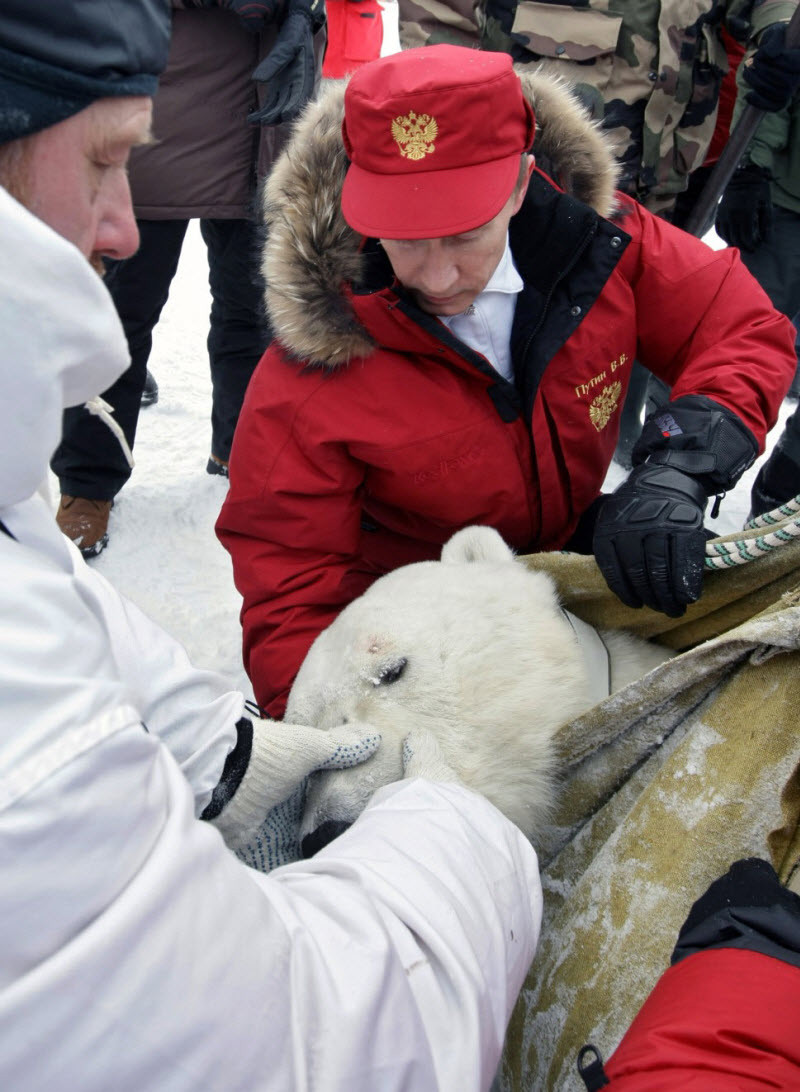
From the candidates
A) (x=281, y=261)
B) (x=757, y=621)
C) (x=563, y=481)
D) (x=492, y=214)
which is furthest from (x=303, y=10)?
(x=757, y=621)

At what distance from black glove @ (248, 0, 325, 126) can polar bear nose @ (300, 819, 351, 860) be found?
191 centimetres

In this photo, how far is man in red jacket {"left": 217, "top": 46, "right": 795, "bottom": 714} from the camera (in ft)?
4.27

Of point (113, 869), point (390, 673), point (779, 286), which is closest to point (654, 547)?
point (390, 673)

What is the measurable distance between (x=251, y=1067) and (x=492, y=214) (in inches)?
46.1

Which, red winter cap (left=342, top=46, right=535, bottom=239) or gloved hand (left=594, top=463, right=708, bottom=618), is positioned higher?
red winter cap (left=342, top=46, right=535, bottom=239)

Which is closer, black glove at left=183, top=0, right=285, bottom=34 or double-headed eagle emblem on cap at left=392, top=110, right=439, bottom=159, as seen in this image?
double-headed eagle emblem on cap at left=392, top=110, right=439, bottom=159

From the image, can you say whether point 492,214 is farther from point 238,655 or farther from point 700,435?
point 238,655

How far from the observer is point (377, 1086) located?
0.67m

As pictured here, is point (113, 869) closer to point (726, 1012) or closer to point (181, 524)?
point (726, 1012)

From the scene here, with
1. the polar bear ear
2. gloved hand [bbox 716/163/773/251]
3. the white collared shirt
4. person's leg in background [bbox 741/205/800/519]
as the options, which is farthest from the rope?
gloved hand [bbox 716/163/773/251]

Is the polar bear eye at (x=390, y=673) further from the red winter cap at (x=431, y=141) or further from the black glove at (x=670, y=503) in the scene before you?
the red winter cap at (x=431, y=141)

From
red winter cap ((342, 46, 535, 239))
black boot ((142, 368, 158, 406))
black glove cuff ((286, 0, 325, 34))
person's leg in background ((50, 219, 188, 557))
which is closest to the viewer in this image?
red winter cap ((342, 46, 535, 239))

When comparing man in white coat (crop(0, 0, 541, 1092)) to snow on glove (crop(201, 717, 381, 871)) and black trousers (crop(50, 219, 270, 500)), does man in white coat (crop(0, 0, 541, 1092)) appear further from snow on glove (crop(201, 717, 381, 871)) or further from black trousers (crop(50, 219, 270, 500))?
black trousers (crop(50, 219, 270, 500))

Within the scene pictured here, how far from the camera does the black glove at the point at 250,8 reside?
2.12 meters
